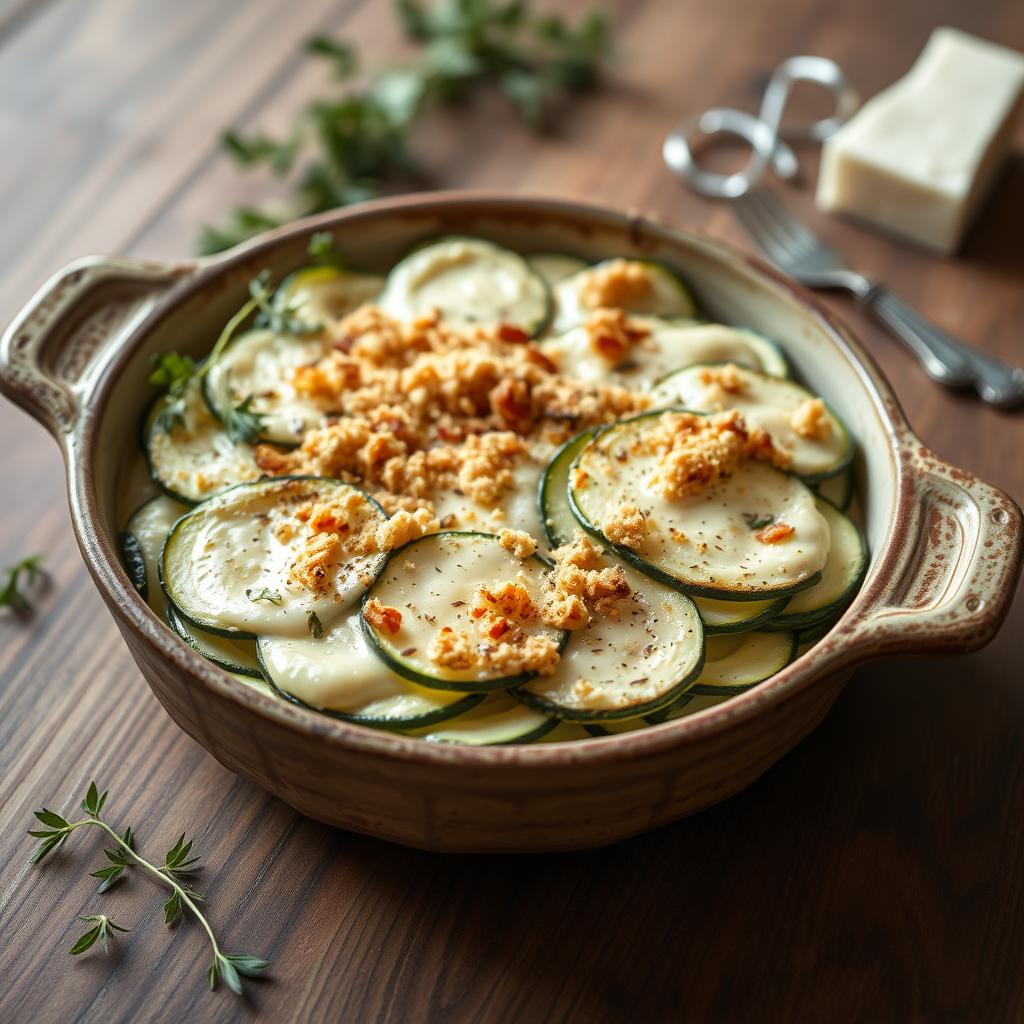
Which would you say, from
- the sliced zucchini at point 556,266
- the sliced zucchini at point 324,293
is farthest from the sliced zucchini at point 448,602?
the sliced zucchini at point 556,266

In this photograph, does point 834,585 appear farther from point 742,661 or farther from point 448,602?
point 448,602

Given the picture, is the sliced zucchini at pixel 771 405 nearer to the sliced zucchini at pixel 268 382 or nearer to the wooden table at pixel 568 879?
the wooden table at pixel 568 879

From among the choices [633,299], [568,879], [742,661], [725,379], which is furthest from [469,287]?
[568,879]

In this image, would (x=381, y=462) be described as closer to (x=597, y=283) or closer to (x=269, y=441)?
(x=269, y=441)

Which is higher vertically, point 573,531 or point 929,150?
point 573,531

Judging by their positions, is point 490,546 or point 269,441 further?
point 269,441

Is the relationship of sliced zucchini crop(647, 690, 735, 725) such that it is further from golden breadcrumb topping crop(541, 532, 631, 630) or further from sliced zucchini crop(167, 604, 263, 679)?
sliced zucchini crop(167, 604, 263, 679)

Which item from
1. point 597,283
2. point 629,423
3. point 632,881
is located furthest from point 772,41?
point 632,881
